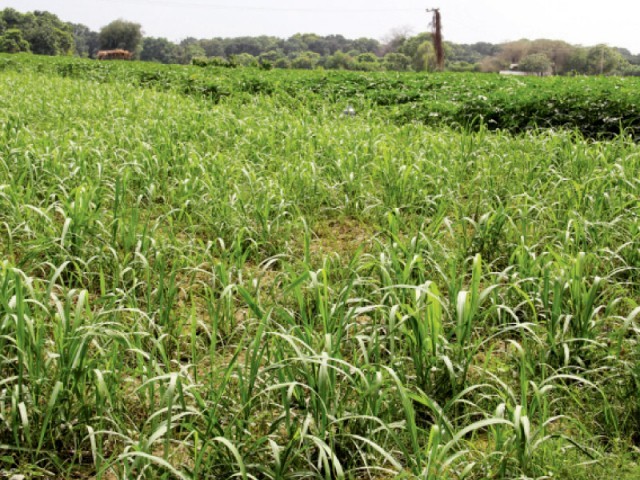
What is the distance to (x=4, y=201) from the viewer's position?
4312 mm

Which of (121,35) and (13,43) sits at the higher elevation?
(121,35)

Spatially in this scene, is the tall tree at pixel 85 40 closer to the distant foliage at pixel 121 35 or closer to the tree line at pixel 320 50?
the tree line at pixel 320 50

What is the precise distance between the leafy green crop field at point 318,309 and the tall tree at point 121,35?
113 m

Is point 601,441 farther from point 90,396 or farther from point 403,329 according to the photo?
point 90,396

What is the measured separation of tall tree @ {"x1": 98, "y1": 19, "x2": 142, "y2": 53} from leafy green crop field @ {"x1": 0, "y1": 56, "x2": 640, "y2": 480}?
11335 cm

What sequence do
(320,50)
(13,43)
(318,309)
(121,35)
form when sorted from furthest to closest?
(320,50), (121,35), (13,43), (318,309)

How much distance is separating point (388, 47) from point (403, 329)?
424 feet

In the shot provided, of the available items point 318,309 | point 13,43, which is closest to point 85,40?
point 13,43

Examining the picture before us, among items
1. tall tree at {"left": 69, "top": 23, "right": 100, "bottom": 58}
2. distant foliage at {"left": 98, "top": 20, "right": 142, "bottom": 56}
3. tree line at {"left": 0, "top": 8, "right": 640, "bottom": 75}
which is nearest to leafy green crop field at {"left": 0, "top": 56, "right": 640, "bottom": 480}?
tree line at {"left": 0, "top": 8, "right": 640, "bottom": 75}

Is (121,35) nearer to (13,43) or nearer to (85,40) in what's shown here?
(13,43)

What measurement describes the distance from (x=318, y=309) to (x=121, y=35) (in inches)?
4752

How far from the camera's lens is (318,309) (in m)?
3.00

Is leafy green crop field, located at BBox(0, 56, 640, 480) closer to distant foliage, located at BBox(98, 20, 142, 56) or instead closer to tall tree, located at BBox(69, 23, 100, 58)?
distant foliage, located at BBox(98, 20, 142, 56)

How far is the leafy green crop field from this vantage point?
7.27 ft
